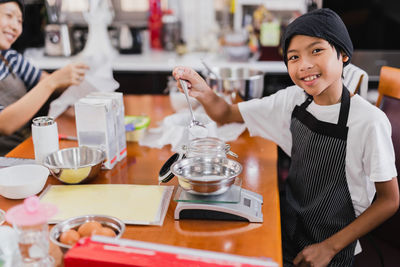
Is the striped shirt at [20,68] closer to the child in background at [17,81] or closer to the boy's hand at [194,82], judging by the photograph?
the child in background at [17,81]

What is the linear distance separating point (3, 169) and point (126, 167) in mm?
399

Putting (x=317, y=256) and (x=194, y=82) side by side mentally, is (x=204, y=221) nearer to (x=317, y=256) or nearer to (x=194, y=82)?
(x=317, y=256)

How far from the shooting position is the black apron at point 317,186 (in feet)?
4.68

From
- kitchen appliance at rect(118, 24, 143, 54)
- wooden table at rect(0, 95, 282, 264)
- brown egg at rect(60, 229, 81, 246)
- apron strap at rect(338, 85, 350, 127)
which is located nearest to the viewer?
brown egg at rect(60, 229, 81, 246)

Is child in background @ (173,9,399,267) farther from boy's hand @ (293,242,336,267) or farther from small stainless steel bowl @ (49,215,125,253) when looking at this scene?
small stainless steel bowl @ (49,215,125,253)

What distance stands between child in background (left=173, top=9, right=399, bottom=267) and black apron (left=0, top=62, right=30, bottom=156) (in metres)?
1.03

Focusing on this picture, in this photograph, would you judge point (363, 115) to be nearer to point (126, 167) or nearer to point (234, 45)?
point (126, 167)

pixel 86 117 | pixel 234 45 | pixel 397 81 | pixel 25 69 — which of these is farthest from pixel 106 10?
Result: pixel 397 81

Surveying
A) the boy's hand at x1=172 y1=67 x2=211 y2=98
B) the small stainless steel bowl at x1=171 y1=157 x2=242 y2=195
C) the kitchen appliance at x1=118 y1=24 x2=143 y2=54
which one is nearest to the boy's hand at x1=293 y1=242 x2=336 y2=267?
the small stainless steel bowl at x1=171 y1=157 x2=242 y2=195

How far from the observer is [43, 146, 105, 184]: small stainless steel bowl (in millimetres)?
1355

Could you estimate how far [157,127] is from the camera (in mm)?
1980

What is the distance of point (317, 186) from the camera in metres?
1.51

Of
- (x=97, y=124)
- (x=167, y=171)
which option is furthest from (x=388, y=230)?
(x=97, y=124)

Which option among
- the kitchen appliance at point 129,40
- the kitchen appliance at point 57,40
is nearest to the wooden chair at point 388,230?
the kitchen appliance at point 129,40
